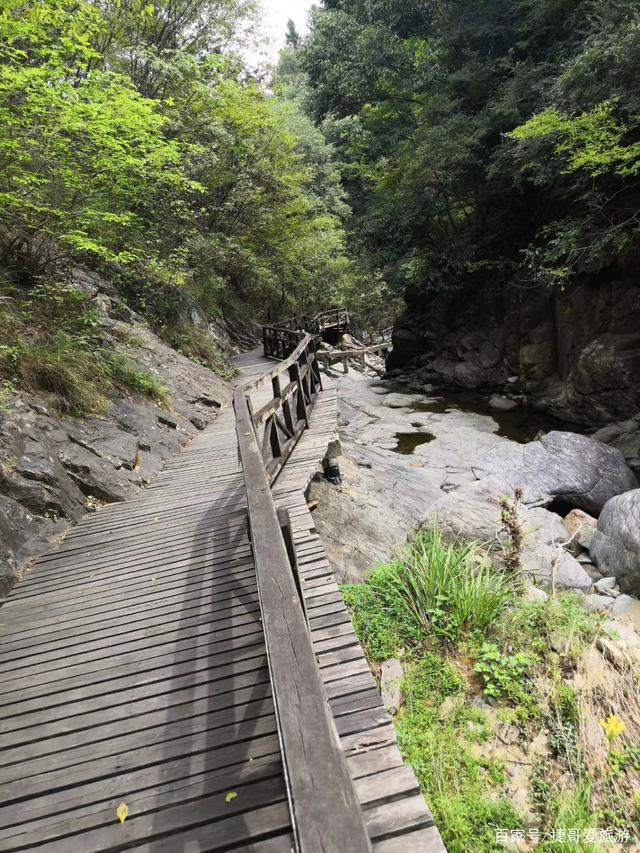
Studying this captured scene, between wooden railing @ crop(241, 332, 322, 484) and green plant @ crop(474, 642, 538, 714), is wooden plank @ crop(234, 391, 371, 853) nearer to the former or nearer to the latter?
green plant @ crop(474, 642, 538, 714)

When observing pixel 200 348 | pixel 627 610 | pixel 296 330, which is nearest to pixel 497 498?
pixel 627 610

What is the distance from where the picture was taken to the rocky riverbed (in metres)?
5.22

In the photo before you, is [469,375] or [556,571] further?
[469,375]

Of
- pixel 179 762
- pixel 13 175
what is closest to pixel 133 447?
pixel 13 175

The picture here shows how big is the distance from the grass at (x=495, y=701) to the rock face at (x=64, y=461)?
3458 millimetres

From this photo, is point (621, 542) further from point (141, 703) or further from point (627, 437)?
point (141, 703)

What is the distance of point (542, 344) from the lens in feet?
43.1

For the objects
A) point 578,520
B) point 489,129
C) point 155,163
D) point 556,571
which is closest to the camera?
point 556,571

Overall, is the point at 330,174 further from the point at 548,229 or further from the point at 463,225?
the point at 548,229

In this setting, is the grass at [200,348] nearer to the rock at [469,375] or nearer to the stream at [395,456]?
the stream at [395,456]

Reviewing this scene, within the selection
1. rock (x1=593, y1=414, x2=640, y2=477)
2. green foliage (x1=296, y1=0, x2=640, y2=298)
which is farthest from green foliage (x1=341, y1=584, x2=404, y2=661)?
green foliage (x1=296, y1=0, x2=640, y2=298)

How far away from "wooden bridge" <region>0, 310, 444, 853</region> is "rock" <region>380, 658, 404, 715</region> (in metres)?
0.79

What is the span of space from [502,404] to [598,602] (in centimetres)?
950

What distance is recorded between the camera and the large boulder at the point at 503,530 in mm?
5113
